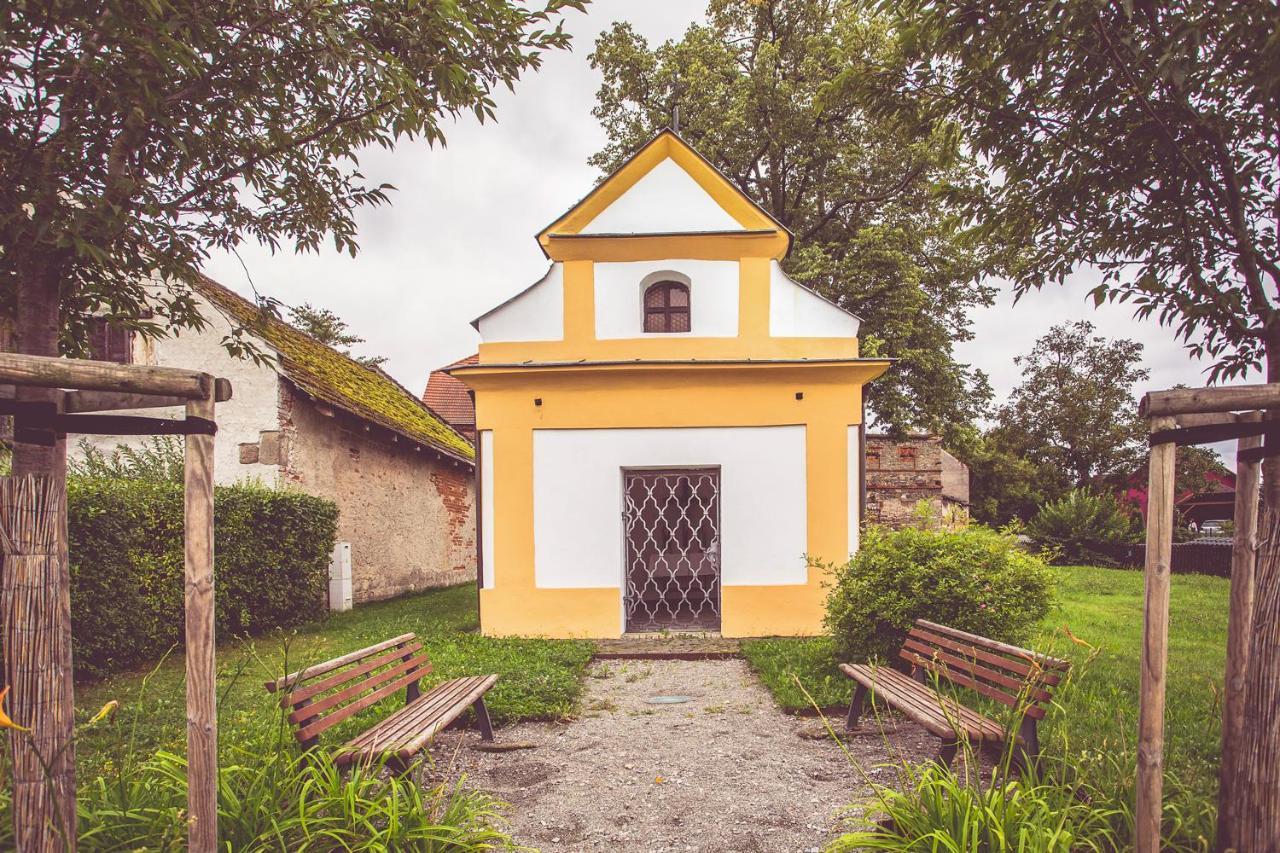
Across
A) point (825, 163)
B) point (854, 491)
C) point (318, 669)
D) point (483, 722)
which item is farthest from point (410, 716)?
point (825, 163)

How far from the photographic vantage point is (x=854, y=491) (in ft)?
29.0

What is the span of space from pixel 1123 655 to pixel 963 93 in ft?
18.7

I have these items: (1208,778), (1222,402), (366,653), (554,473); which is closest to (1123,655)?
(1208,778)

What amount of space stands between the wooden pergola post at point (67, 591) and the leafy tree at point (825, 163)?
1382cm

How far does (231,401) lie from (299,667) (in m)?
6.66

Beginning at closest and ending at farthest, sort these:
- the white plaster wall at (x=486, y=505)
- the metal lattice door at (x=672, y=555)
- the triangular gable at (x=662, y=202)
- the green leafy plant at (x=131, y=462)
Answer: the white plaster wall at (x=486, y=505) < the triangular gable at (x=662, y=202) < the green leafy plant at (x=131, y=462) < the metal lattice door at (x=672, y=555)

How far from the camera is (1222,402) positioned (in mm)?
2570

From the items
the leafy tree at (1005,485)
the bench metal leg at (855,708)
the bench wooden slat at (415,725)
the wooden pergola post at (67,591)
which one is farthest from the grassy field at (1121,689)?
the leafy tree at (1005,485)

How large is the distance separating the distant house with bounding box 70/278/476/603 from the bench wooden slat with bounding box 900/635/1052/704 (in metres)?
6.53

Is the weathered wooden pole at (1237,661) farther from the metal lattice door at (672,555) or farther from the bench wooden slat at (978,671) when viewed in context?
the metal lattice door at (672,555)

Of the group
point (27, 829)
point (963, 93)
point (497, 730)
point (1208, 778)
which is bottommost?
point (497, 730)

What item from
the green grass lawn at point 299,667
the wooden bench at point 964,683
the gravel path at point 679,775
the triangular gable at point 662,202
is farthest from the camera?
the triangular gable at point 662,202

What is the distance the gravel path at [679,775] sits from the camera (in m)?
3.60

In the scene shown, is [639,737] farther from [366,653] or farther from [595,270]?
[595,270]
